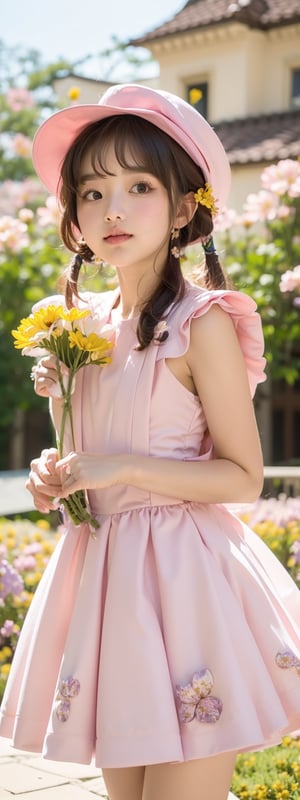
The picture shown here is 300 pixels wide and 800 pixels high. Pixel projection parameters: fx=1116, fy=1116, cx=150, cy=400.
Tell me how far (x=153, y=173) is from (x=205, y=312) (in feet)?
0.90

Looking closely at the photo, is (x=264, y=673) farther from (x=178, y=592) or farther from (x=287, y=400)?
(x=287, y=400)

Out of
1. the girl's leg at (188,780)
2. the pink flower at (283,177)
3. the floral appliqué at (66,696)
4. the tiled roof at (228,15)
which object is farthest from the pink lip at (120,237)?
the tiled roof at (228,15)

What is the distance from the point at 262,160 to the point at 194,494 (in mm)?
10117

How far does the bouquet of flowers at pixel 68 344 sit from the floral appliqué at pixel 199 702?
35 cm

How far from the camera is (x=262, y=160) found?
1169cm

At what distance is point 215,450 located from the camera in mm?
2064

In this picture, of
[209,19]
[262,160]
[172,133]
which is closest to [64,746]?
[172,133]

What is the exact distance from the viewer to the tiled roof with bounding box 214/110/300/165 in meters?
11.6

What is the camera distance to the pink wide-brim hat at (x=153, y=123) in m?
2.04

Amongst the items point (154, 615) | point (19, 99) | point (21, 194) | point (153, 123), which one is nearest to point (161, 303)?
point (153, 123)

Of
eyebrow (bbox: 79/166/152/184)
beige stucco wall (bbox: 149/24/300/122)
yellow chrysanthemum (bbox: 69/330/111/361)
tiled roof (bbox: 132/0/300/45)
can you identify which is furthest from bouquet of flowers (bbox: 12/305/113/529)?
beige stucco wall (bbox: 149/24/300/122)

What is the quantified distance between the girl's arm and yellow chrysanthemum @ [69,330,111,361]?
6.3 inches

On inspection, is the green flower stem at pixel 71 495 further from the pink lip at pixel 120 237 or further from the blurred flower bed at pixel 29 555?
the blurred flower bed at pixel 29 555

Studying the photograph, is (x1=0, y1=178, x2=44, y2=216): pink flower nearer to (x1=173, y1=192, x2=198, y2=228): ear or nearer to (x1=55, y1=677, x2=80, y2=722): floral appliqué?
(x1=173, y1=192, x2=198, y2=228): ear
